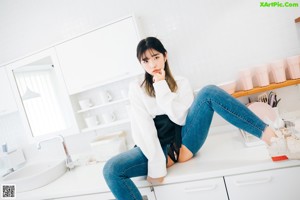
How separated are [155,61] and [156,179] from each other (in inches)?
27.3

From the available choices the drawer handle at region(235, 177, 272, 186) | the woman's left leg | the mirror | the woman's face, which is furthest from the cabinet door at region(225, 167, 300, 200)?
the mirror

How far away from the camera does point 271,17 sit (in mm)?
1467

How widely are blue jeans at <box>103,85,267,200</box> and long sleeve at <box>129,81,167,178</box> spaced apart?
0.24 feet

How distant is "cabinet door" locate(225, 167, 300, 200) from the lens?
102cm

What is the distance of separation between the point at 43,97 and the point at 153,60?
1.11m

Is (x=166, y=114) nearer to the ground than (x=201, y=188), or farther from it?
farther from it

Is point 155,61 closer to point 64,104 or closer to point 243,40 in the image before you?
point 243,40

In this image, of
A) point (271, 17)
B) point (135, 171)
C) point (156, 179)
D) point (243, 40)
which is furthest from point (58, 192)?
point (271, 17)

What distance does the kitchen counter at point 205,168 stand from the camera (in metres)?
1.07

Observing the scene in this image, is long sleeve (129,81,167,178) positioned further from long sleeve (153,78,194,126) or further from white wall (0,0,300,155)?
white wall (0,0,300,155)

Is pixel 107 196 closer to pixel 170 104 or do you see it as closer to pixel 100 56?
pixel 170 104

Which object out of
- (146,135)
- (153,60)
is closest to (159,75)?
(153,60)

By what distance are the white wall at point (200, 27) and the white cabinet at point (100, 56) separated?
0.14m

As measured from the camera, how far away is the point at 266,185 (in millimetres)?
1060
